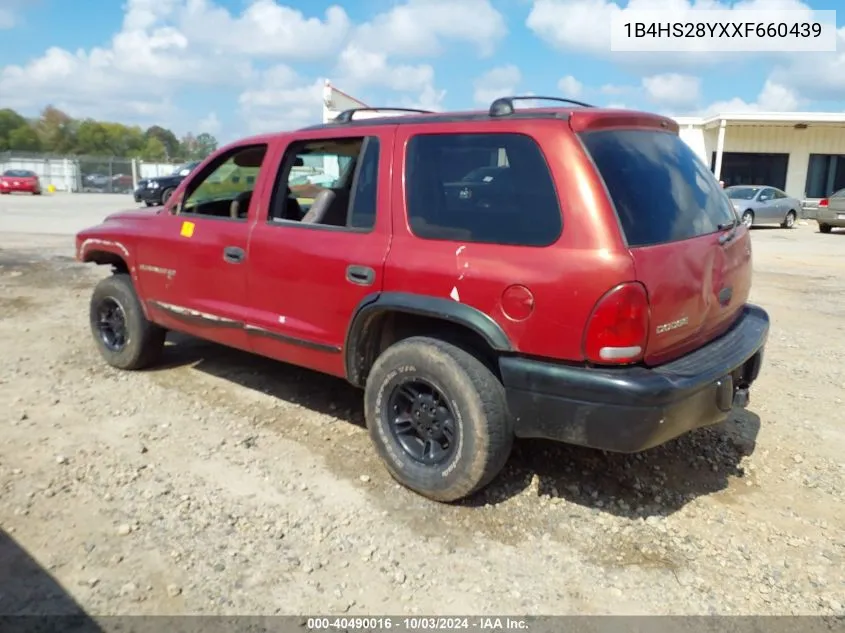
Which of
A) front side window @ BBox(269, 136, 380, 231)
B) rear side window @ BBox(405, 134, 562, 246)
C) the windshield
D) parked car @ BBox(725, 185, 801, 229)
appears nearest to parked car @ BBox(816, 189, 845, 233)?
parked car @ BBox(725, 185, 801, 229)

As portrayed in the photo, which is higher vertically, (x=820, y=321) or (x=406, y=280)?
(x=406, y=280)

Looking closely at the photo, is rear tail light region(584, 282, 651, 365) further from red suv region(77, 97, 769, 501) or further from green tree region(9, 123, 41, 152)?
green tree region(9, 123, 41, 152)

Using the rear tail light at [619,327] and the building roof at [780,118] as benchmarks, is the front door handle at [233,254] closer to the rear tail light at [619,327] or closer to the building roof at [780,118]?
the rear tail light at [619,327]

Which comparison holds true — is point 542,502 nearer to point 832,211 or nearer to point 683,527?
point 683,527

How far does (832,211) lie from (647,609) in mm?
20444

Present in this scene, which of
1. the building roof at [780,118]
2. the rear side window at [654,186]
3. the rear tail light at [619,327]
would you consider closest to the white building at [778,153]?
the building roof at [780,118]

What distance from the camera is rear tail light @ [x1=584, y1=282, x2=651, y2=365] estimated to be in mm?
2775

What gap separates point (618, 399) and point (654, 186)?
1.05 meters

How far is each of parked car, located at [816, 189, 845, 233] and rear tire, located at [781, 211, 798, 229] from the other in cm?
172

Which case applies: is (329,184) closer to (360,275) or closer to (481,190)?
(360,275)

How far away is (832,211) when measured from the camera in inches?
768

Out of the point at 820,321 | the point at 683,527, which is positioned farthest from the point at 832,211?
the point at 683,527

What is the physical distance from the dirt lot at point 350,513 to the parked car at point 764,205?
17.4 metres

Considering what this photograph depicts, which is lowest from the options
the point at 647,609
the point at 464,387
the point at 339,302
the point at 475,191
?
the point at 647,609
